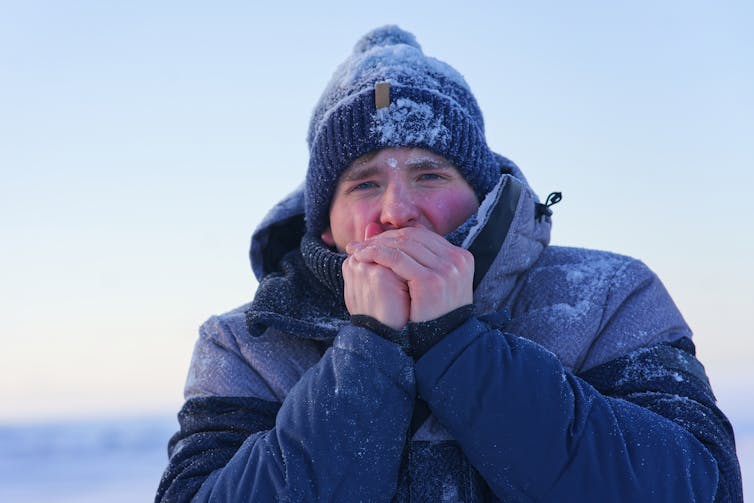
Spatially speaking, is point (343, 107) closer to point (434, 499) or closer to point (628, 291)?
point (628, 291)

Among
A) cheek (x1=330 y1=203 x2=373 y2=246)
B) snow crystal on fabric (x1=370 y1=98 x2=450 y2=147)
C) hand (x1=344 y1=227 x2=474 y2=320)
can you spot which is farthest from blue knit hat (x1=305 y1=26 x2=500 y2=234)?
hand (x1=344 y1=227 x2=474 y2=320)

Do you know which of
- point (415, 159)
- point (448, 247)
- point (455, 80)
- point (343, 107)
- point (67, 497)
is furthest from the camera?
point (67, 497)

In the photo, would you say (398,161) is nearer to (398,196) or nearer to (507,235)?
(398,196)

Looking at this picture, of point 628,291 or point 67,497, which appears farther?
point 67,497

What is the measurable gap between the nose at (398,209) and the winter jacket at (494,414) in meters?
0.16

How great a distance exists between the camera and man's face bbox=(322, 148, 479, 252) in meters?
2.07

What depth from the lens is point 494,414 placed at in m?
1.52

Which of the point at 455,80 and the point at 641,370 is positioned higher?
the point at 455,80

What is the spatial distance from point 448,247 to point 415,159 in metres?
0.51

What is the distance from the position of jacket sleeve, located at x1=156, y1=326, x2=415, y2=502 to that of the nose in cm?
43

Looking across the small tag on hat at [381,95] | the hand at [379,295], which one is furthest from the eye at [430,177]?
the hand at [379,295]

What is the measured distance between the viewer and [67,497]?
688cm

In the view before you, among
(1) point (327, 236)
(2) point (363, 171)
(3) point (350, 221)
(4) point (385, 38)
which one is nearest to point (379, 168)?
(2) point (363, 171)

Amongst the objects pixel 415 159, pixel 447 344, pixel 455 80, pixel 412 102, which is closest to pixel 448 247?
pixel 447 344
